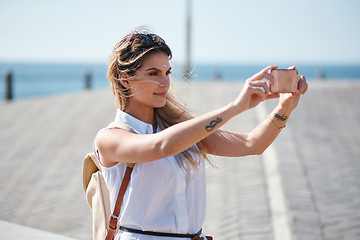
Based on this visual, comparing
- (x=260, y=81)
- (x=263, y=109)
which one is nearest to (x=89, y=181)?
(x=260, y=81)

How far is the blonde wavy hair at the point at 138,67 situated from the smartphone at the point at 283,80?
582 mm

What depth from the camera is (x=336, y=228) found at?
4.68 m

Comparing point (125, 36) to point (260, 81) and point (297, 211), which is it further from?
point (297, 211)

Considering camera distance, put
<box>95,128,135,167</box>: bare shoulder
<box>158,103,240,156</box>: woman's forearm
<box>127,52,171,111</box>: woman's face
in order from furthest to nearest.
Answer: <box>127,52,171,111</box>: woman's face → <box>95,128,135,167</box>: bare shoulder → <box>158,103,240,156</box>: woman's forearm

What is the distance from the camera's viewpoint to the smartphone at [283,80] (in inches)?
66.7

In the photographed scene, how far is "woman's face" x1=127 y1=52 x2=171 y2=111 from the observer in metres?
2.04

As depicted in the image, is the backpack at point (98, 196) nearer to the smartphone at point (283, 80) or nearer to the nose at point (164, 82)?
the nose at point (164, 82)

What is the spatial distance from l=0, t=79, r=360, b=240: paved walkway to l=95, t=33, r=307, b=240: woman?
0.44 metres

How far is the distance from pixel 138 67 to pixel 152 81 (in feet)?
0.32

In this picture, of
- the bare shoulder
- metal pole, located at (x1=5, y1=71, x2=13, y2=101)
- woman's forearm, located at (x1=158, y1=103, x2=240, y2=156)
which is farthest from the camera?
metal pole, located at (x1=5, y1=71, x2=13, y2=101)

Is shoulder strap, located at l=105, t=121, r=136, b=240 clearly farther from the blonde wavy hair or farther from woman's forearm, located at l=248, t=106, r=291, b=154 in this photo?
woman's forearm, located at l=248, t=106, r=291, b=154

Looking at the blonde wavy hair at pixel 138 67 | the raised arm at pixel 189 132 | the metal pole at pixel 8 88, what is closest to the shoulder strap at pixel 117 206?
the raised arm at pixel 189 132

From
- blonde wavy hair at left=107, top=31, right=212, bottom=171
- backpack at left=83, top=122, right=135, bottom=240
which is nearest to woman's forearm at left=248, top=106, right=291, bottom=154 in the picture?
blonde wavy hair at left=107, top=31, right=212, bottom=171

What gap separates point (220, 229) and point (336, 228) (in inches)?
50.4
